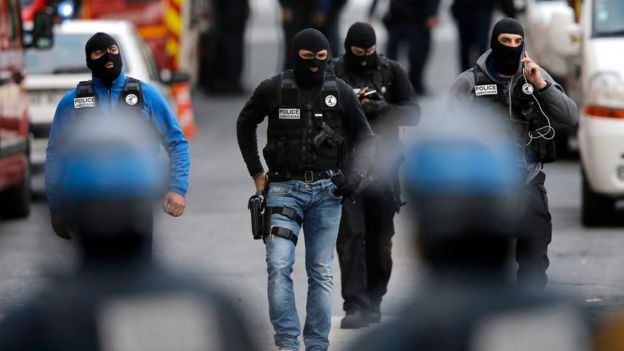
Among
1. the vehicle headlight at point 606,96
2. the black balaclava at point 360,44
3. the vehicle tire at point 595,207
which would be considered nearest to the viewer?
the black balaclava at point 360,44

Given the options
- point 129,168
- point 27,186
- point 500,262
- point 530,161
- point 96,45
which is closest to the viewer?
point 500,262

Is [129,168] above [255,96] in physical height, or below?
above

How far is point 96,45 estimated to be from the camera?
7500 millimetres

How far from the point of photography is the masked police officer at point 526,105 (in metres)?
7.80

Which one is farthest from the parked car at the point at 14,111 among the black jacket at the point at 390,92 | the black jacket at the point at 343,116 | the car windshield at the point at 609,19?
the black jacket at the point at 343,116

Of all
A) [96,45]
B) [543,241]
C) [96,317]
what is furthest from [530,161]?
[96,317]

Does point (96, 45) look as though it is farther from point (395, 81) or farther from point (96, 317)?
point (96, 317)

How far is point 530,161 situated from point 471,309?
4900 millimetres

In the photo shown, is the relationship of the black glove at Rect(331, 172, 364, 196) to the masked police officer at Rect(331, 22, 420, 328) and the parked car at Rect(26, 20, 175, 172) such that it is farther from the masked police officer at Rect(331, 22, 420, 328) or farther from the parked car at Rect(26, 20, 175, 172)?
the parked car at Rect(26, 20, 175, 172)

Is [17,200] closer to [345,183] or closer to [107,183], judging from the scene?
[345,183]

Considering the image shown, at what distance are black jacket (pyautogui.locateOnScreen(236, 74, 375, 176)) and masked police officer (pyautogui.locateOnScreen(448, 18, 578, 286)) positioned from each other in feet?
1.42

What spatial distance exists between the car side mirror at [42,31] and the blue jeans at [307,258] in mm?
6813

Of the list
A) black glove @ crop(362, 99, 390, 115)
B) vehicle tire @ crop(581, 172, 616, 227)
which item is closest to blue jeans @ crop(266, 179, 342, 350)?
black glove @ crop(362, 99, 390, 115)

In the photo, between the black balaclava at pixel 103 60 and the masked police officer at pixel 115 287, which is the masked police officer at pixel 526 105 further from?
the masked police officer at pixel 115 287
